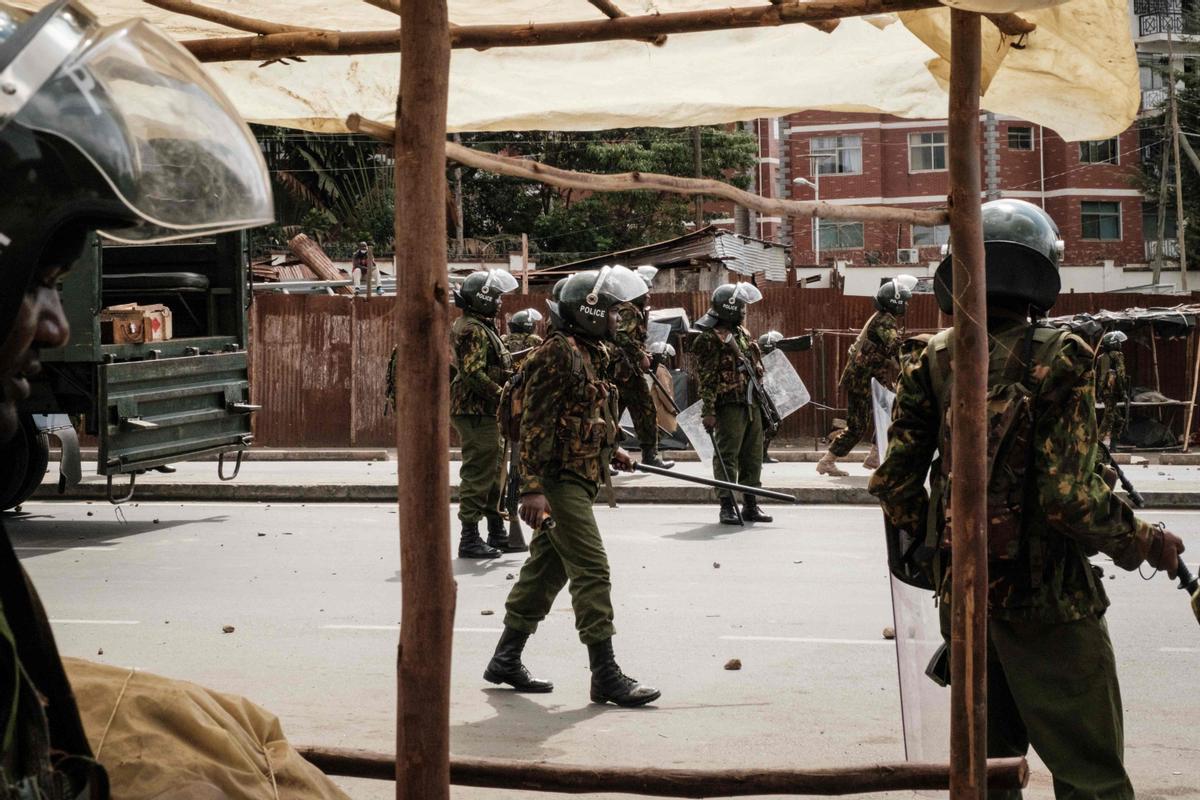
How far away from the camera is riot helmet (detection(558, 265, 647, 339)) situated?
271 inches

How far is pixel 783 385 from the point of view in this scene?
1547 cm

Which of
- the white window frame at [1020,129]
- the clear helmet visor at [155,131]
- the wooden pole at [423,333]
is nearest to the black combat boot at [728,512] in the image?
the wooden pole at [423,333]

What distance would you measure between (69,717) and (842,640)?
5.92 metres

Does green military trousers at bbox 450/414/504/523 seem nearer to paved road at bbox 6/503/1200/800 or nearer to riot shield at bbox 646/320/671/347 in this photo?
paved road at bbox 6/503/1200/800

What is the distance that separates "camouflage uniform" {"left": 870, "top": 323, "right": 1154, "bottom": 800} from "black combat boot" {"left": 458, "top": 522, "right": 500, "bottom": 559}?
270 inches

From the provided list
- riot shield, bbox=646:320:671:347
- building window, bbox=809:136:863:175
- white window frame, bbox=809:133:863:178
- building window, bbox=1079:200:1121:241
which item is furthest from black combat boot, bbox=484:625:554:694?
building window, bbox=1079:200:1121:241

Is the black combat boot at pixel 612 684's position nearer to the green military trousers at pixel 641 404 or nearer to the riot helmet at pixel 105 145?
the green military trousers at pixel 641 404

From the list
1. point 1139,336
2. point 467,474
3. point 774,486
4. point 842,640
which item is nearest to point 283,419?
point 774,486

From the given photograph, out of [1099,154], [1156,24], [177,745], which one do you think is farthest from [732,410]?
[1156,24]

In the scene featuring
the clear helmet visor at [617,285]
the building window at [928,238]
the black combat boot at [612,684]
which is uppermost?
the building window at [928,238]

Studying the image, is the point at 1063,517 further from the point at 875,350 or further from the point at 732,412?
the point at 875,350

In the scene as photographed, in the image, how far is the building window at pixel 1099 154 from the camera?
49062mm

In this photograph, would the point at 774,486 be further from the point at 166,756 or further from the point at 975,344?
the point at 166,756

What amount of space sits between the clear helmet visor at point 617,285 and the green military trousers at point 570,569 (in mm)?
999
